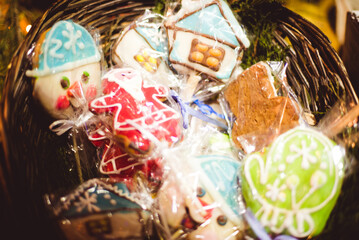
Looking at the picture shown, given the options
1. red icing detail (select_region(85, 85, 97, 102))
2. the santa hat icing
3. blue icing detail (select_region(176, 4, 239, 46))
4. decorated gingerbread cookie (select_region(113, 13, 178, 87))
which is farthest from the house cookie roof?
the santa hat icing

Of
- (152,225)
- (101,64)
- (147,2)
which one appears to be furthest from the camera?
(147,2)

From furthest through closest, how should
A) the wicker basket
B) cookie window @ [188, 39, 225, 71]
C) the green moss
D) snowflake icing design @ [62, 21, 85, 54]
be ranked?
the green moss < cookie window @ [188, 39, 225, 71] < snowflake icing design @ [62, 21, 85, 54] < the wicker basket

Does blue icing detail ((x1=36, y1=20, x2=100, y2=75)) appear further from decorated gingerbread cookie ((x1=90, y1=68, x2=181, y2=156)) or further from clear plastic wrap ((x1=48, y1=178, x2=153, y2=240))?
clear plastic wrap ((x1=48, y1=178, x2=153, y2=240))

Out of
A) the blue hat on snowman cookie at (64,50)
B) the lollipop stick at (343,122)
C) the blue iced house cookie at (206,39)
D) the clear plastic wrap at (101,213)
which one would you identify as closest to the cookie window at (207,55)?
the blue iced house cookie at (206,39)

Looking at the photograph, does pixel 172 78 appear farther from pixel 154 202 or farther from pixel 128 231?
pixel 128 231

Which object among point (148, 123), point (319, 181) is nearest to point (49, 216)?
point (148, 123)

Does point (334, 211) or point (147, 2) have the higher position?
point (147, 2)

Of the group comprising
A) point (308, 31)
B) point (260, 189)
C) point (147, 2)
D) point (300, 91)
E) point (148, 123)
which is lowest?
point (260, 189)

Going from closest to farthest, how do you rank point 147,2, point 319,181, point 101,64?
point 319,181
point 101,64
point 147,2
